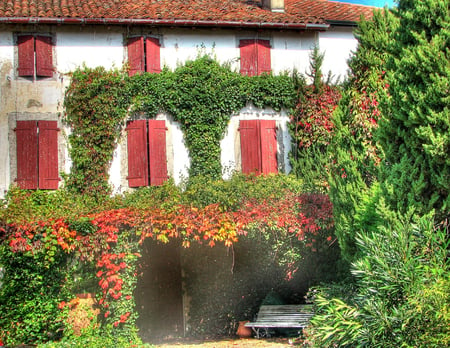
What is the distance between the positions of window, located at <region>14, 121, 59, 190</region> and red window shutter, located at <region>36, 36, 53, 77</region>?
138cm

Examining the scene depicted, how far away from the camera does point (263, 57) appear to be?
1673 centimetres

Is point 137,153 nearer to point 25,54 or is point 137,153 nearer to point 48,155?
point 48,155

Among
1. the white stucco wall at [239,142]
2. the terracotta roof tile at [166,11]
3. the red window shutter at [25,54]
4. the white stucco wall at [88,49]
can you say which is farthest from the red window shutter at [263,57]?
the red window shutter at [25,54]

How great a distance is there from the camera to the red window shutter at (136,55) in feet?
52.4

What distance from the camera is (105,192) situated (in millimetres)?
15328

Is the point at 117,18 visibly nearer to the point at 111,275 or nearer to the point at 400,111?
the point at 111,275

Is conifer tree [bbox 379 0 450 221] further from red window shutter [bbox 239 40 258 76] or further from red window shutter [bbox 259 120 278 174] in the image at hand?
Answer: red window shutter [bbox 239 40 258 76]

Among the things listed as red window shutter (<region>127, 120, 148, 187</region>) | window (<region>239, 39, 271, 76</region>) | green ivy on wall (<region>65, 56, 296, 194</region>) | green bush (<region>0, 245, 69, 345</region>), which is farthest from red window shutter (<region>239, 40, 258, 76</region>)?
green bush (<region>0, 245, 69, 345</region>)

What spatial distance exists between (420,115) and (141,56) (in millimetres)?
9680

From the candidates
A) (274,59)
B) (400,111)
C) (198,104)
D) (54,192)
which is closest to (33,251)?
(54,192)

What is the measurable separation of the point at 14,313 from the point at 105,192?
411 cm

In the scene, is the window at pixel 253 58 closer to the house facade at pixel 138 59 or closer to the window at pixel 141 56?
the house facade at pixel 138 59

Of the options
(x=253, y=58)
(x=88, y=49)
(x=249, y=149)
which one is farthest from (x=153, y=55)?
(x=249, y=149)

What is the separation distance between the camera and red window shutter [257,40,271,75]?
16.7 m
